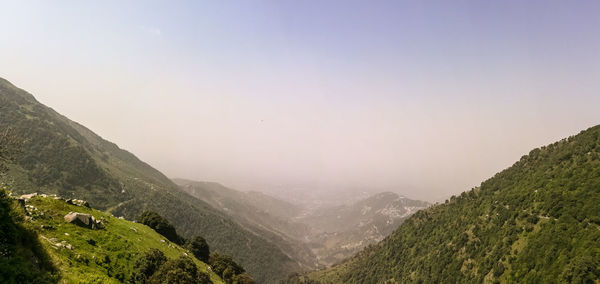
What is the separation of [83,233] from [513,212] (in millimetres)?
173970

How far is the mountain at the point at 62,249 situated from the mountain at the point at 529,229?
Result: 11495cm

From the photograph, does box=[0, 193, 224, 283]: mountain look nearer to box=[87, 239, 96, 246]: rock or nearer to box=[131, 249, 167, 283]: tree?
box=[87, 239, 96, 246]: rock

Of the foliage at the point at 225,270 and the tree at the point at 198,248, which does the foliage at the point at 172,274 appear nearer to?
the foliage at the point at 225,270

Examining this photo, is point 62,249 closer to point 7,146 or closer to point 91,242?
point 91,242

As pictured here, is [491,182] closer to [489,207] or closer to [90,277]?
[489,207]

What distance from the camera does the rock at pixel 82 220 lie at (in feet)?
115

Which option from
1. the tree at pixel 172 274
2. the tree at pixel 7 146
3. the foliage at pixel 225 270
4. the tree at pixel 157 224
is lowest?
the foliage at pixel 225 270

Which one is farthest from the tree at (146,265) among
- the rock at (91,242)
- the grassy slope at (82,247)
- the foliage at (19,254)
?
the foliage at (19,254)

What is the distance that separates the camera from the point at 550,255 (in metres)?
92.0

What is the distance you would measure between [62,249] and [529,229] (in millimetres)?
157857

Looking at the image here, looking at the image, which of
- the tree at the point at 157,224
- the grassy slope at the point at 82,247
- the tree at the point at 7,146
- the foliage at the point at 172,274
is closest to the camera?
the grassy slope at the point at 82,247

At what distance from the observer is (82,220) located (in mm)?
36875

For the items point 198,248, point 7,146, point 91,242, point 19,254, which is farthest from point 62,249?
point 198,248

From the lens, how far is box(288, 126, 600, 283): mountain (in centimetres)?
8850
